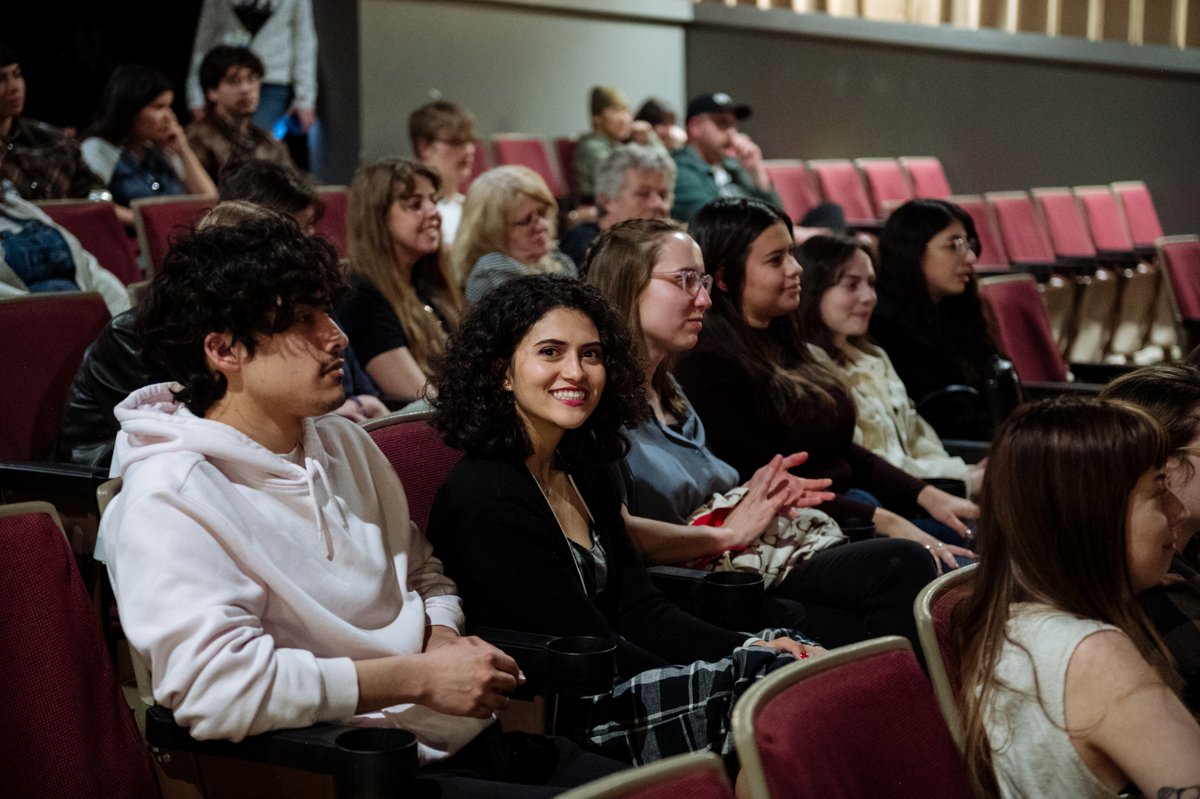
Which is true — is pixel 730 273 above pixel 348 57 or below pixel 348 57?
below

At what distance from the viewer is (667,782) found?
974 mm

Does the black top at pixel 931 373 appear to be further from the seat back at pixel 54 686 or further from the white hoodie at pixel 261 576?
the seat back at pixel 54 686

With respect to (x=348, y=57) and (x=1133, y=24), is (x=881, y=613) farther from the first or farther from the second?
(x=1133, y=24)

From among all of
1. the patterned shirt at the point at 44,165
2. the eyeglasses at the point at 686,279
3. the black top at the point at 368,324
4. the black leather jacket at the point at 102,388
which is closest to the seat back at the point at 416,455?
the black leather jacket at the point at 102,388

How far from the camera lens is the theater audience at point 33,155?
3574mm

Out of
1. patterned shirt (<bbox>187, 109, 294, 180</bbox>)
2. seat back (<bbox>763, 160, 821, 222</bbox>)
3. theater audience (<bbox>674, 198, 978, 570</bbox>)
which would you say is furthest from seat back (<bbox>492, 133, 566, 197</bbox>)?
theater audience (<bbox>674, 198, 978, 570</bbox>)

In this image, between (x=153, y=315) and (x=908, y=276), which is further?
(x=908, y=276)

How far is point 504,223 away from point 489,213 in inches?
1.9

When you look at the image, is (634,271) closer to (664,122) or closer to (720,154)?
(720,154)

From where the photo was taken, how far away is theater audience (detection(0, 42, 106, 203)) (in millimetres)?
3574

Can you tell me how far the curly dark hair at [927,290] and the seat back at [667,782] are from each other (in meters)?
2.54

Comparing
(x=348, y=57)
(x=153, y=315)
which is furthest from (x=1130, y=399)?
(x=348, y=57)

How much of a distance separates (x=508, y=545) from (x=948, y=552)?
41.9 inches

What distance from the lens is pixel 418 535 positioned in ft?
5.70
